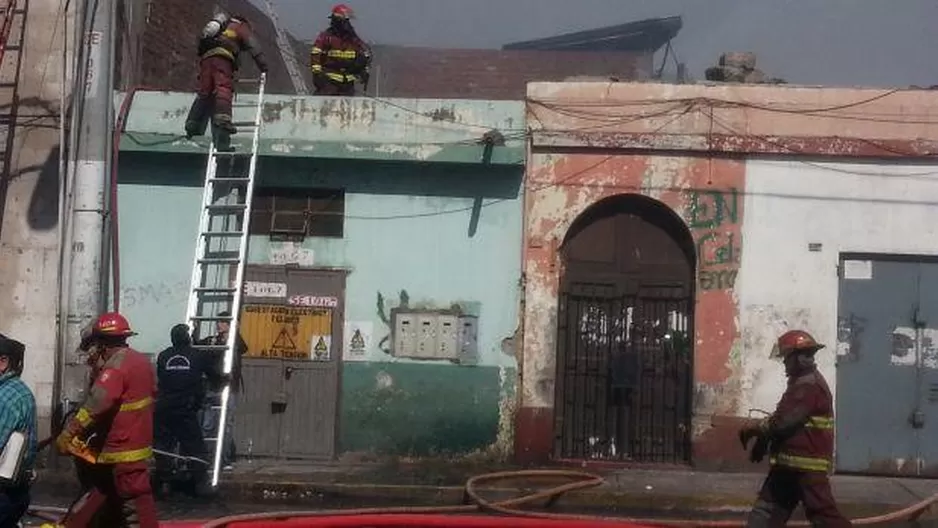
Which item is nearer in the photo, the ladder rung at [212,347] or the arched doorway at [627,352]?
the ladder rung at [212,347]

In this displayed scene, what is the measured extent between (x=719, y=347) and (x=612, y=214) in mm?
1887

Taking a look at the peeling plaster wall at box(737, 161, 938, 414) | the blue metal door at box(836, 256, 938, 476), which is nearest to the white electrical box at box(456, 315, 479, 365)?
the peeling plaster wall at box(737, 161, 938, 414)

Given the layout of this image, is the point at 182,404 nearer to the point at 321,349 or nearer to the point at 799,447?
the point at 321,349

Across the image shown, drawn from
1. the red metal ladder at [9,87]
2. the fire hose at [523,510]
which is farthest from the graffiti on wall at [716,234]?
the red metal ladder at [9,87]

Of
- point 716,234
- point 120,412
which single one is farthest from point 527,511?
point 120,412

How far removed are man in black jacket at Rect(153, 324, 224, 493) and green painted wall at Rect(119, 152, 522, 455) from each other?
6.83 feet

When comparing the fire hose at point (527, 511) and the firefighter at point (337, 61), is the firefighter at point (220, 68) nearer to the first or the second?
the firefighter at point (337, 61)

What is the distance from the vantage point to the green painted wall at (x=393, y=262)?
46.4 ft

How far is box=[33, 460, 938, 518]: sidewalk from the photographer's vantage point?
12266 mm

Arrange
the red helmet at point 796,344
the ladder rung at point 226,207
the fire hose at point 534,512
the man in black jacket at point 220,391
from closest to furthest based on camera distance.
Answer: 1. the red helmet at point 796,344
2. the fire hose at point 534,512
3. the man in black jacket at point 220,391
4. the ladder rung at point 226,207

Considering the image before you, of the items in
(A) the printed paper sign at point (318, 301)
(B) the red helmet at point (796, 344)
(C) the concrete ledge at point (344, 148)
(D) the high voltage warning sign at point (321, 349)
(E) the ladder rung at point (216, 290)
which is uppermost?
(C) the concrete ledge at point (344, 148)

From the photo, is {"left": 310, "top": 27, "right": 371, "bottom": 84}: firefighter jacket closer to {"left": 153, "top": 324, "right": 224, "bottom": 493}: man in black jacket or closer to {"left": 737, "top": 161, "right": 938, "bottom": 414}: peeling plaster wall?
{"left": 153, "top": 324, "right": 224, "bottom": 493}: man in black jacket

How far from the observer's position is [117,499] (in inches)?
299

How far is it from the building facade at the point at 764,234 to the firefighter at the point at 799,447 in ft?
18.2
